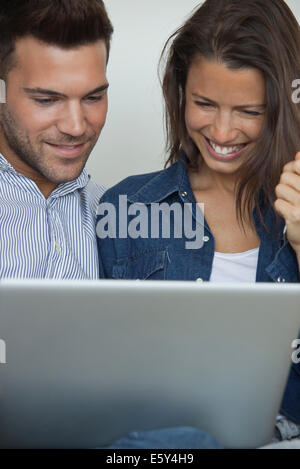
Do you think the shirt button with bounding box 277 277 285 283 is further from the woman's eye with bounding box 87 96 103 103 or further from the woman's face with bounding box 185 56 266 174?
the woman's eye with bounding box 87 96 103 103

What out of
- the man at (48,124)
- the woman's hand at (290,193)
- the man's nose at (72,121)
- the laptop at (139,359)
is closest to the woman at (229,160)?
the woman's hand at (290,193)

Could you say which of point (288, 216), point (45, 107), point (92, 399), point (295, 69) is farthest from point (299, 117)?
point (92, 399)

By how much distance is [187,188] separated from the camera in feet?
6.06

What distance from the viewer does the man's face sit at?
5.35 ft

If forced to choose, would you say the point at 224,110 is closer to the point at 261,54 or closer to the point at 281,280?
the point at 261,54

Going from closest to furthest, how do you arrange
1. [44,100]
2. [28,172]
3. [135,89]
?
1. [44,100]
2. [28,172]
3. [135,89]

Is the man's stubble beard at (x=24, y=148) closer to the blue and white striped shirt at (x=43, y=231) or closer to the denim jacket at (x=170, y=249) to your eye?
the blue and white striped shirt at (x=43, y=231)

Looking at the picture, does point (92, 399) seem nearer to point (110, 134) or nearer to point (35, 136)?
point (35, 136)

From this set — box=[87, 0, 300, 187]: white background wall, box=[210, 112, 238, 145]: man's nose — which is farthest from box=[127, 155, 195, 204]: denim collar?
box=[87, 0, 300, 187]: white background wall

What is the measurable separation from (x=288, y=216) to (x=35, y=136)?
2.29ft

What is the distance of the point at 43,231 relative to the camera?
1.67 meters

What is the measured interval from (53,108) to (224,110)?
1.47 ft

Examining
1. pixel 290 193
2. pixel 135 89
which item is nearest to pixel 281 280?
pixel 290 193

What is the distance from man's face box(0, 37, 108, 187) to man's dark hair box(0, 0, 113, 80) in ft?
0.07
